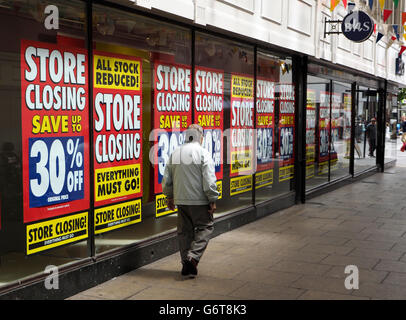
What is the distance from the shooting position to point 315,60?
12.9 meters

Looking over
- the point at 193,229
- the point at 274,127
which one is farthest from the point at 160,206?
the point at 274,127

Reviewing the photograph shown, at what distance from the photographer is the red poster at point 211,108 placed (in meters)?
8.50

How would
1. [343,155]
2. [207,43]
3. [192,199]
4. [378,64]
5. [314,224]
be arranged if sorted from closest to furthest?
1. [192,199]
2. [207,43]
3. [314,224]
4. [343,155]
5. [378,64]

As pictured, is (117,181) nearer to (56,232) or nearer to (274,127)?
(56,232)

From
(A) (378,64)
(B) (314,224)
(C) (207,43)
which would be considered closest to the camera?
(C) (207,43)

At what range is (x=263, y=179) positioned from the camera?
1083 centimetres

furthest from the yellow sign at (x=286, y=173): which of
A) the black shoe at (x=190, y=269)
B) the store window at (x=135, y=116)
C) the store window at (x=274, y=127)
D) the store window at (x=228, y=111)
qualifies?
the black shoe at (x=190, y=269)

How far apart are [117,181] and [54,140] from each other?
47.3 inches

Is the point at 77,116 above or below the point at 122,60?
below

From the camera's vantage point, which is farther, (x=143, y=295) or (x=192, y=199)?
(x=192, y=199)

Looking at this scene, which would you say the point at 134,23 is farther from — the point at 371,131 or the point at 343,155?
the point at 371,131

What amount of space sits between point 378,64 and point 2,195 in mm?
15602

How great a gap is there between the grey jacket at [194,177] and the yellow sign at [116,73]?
111cm

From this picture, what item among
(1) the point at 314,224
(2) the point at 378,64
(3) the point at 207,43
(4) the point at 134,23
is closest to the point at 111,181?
(4) the point at 134,23
